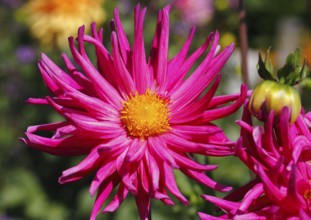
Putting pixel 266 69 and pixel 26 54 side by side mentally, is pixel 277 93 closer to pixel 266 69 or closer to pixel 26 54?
pixel 266 69

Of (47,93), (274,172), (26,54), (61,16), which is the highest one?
(61,16)

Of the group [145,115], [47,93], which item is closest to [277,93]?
[145,115]

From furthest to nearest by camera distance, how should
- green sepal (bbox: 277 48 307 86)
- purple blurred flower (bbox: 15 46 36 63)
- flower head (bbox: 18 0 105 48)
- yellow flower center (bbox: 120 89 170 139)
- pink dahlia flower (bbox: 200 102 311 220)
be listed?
purple blurred flower (bbox: 15 46 36 63) < flower head (bbox: 18 0 105 48) < yellow flower center (bbox: 120 89 170 139) < green sepal (bbox: 277 48 307 86) < pink dahlia flower (bbox: 200 102 311 220)

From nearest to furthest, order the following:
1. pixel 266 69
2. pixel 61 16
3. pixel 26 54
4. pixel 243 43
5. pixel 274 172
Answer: pixel 274 172 → pixel 266 69 → pixel 243 43 → pixel 61 16 → pixel 26 54

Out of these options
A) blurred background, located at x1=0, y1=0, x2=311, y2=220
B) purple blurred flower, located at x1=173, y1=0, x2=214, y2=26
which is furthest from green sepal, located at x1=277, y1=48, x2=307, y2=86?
purple blurred flower, located at x1=173, y1=0, x2=214, y2=26

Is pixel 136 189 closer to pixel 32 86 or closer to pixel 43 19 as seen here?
pixel 43 19

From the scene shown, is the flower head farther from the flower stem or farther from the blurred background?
the flower stem

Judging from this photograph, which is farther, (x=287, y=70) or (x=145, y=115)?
(x=145, y=115)

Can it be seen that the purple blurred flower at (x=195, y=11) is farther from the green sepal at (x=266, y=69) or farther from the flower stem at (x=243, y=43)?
the green sepal at (x=266, y=69)
